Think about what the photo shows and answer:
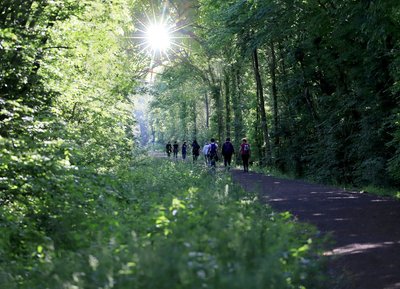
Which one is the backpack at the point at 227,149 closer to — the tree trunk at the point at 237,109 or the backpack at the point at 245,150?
the backpack at the point at 245,150

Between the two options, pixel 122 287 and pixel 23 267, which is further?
pixel 23 267

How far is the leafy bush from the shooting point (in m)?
3.84

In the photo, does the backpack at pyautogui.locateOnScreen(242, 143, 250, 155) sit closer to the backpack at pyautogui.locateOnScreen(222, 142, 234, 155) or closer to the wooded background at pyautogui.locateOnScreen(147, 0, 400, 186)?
the backpack at pyautogui.locateOnScreen(222, 142, 234, 155)

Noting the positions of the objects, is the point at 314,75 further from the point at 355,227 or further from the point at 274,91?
the point at 355,227

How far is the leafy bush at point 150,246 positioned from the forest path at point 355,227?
37.9 inches

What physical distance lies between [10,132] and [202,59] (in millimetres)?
34964

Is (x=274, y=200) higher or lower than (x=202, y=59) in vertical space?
lower

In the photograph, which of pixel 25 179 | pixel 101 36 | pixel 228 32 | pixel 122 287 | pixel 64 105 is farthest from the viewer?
pixel 228 32

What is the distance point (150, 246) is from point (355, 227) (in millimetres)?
6573

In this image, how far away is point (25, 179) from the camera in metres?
8.62

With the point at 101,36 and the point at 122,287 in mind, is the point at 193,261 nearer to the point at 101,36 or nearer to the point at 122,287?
the point at 122,287

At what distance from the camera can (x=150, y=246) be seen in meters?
4.91

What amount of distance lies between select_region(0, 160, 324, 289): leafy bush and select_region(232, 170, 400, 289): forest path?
0.96m

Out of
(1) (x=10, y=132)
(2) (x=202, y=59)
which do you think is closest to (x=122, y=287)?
(1) (x=10, y=132)
